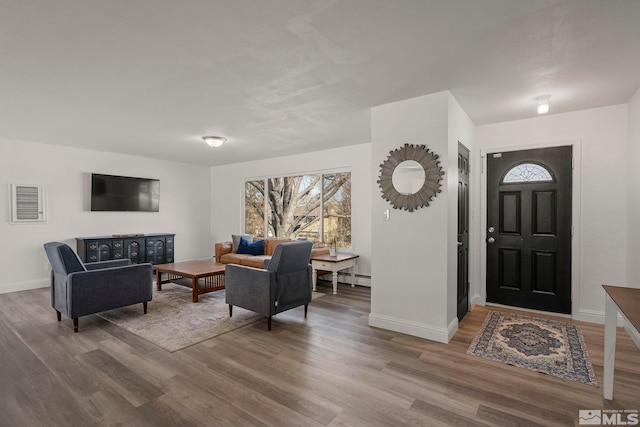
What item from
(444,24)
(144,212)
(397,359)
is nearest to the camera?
(444,24)

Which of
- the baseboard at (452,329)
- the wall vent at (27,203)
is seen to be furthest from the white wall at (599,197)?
the wall vent at (27,203)

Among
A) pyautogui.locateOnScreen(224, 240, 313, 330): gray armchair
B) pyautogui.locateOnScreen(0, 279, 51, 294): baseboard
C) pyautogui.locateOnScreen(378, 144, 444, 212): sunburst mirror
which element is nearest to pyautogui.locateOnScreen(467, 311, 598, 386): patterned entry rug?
pyautogui.locateOnScreen(378, 144, 444, 212): sunburst mirror

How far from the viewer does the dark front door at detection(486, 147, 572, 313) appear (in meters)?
3.78

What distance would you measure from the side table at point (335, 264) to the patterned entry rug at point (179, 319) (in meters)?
1.48

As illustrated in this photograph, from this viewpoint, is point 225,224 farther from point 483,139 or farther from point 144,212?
point 483,139

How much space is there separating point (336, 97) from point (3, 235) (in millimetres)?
5623

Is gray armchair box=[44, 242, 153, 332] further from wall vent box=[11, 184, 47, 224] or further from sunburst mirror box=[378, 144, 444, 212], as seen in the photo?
sunburst mirror box=[378, 144, 444, 212]

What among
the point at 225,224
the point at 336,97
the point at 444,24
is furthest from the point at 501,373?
the point at 225,224

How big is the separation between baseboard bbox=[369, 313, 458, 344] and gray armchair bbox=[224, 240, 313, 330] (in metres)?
0.89

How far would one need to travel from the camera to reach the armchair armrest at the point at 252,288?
334 centimetres

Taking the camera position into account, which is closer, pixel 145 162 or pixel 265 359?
pixel 265 359

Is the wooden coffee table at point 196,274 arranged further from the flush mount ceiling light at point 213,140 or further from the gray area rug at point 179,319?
the flush mount ceiling light at point 213,140

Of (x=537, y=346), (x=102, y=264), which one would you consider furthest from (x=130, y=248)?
(x=537, y=346)

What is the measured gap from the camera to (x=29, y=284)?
5.19 meters
